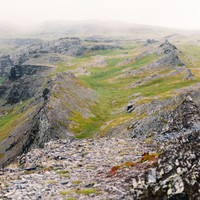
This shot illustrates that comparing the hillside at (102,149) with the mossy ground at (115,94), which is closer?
the hillside at (102,149)

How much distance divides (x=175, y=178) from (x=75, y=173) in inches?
633

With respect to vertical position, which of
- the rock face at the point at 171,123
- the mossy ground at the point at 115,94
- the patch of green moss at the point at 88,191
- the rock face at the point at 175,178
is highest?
the rock face at the point at 175,178

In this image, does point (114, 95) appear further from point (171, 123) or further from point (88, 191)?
point (88, 191)

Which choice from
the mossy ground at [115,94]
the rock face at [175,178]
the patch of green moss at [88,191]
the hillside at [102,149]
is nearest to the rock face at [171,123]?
the hillside at [102,149]

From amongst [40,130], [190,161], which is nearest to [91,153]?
[190,161]

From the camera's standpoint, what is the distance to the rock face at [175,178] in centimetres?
2202

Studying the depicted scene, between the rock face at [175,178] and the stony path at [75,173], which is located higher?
the rock face at [175,178]

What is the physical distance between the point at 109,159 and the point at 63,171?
7.06m

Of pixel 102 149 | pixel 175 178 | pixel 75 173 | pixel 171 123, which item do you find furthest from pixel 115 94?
pixel 175 178

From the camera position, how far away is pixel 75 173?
3703cm

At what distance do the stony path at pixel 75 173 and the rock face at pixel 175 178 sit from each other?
229cm

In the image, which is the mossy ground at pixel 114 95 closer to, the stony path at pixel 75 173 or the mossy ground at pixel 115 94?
the mossy ground at pixel 115 94

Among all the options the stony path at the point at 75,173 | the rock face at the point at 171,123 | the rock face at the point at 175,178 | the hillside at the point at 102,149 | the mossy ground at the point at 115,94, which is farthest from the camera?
the mossy ground at the point at 115,94

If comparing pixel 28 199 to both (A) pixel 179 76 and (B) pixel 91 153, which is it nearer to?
(B) pixel 91 153
